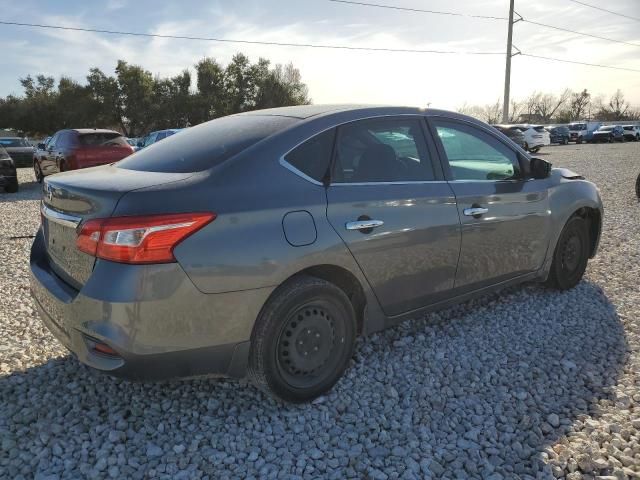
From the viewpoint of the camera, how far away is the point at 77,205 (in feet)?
8.28

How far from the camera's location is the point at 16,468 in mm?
2365

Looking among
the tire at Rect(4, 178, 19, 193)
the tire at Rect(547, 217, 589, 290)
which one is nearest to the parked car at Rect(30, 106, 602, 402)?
the tire at Rect(547, 217, 589, 290)

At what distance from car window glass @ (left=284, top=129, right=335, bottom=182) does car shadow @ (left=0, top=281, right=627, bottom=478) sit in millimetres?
1304

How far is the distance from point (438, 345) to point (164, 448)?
6.45 feet

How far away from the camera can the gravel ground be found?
240cm

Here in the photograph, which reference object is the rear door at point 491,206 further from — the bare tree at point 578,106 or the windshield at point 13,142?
the bare tree at point 578,106

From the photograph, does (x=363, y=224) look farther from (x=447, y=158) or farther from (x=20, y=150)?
(x=20, y=150)

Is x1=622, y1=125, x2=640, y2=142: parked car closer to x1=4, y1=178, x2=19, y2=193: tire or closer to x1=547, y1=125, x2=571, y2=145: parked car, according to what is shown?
x1=547, y1=125, x2=571, y2=145: parked car

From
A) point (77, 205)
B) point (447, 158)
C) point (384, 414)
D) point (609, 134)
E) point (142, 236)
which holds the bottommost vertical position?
point (384, 414)

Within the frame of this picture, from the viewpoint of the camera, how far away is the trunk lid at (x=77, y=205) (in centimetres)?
241

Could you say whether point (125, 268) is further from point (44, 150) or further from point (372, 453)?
point (44, 150)

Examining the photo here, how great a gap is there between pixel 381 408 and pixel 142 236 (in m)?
1.61

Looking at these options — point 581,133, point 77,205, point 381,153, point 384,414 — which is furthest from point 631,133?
point 77,205

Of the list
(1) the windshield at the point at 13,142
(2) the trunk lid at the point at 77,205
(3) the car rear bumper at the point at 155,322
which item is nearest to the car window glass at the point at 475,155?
(3) the car rear bumper at the point at 155,322
